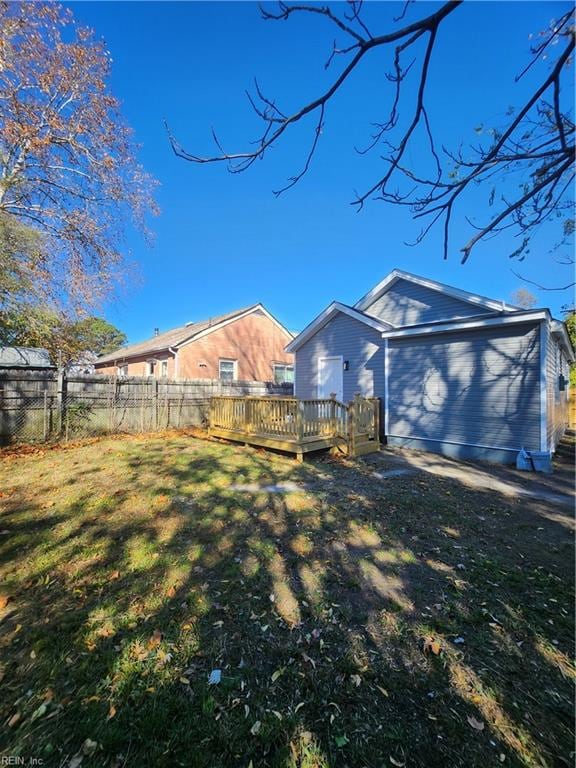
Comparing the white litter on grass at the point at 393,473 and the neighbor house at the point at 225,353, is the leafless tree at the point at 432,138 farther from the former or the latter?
the neighbor house at the point at 225,353

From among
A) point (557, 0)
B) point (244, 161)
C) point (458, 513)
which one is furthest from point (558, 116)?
point (458, 513)

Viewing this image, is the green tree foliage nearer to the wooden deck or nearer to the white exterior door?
the wooden deck

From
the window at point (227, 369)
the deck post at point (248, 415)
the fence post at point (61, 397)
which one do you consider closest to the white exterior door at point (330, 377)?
the deck post at point (248, 415)

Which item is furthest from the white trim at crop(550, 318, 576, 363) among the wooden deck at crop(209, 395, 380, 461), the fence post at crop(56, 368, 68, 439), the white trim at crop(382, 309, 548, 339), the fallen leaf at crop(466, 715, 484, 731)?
the fence post at crop(56, 368, 68, 439)

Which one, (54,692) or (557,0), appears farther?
(557,0)

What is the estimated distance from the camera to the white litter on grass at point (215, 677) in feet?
6.19

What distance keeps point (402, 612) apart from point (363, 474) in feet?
12.9

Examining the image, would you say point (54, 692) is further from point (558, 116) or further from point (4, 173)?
point (4, 173)

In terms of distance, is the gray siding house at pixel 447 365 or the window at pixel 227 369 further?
the window at pixel 227 369

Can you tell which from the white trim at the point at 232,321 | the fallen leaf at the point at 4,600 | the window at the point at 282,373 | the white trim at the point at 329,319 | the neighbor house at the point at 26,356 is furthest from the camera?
the window at the point at 282,373

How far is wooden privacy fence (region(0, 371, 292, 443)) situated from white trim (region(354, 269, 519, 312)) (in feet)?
21.3

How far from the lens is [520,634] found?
236 cm

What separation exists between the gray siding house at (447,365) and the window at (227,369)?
264 inches

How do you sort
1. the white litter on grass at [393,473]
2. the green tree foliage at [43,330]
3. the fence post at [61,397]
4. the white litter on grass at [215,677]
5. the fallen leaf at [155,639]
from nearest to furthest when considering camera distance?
the white litter on grass at [215,677] → the fallen leaf at [155,639] → the white litter on grass at [393,473] → the fence post at [61,397] → the green tree foliage at [43,330]
